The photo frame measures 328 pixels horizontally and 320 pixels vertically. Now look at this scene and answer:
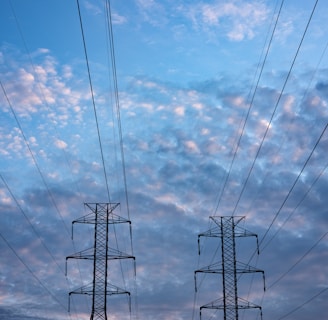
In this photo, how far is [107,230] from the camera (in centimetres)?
4634

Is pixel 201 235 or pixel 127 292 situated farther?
pixel 201 235

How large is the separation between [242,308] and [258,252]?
24.5 ft

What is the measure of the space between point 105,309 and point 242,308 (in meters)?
13.2

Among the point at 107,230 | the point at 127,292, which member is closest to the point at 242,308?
the point at 127,292

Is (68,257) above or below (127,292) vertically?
above

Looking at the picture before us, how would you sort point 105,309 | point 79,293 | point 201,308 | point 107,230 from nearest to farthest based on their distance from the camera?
point 105,309, point 79,293, point 107,230, point 201,308

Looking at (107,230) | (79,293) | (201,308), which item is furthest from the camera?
(201,308)

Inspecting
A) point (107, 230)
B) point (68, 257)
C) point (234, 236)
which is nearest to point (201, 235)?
point (234, 236)

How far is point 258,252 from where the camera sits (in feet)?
171

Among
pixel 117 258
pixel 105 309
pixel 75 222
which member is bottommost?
pixel 105 309

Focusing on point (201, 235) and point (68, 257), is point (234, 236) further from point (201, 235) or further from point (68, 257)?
point (68, 257)

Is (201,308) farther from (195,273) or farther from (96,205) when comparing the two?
(96,205)

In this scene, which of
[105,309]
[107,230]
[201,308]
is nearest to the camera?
[105,309]

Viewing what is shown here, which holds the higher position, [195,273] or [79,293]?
[195,273]
